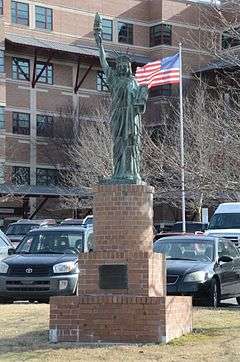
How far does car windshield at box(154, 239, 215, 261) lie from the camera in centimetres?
1561

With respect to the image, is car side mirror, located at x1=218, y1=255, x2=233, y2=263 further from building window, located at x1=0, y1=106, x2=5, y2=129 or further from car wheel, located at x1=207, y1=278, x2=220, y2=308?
building window, located at x1=0, y1=106, x2=5, y2=129

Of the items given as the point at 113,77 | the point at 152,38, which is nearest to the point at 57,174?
the point at 152,38

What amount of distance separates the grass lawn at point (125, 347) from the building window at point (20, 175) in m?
44.0

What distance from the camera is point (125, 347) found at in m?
8.98

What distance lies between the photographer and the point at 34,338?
32.1 ft

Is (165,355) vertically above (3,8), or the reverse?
(3,8)

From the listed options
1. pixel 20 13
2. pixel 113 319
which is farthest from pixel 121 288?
pixel 20 13

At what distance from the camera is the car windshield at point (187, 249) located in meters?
15.6

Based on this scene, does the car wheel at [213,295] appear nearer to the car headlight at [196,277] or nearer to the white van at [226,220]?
the car headlight at [196,277]

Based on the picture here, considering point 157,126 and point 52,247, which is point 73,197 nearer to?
point 157,126

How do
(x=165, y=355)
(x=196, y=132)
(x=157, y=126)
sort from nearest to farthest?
(x=165, y=355) < (x=196, y=132) < (x=157, y=126)

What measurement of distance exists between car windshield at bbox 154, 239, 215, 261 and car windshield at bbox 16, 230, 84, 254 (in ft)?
5.45

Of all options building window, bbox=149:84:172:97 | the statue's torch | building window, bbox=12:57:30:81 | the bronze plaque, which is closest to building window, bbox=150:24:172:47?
building window, bbox=149:84:172:97

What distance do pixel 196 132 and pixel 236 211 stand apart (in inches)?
307
